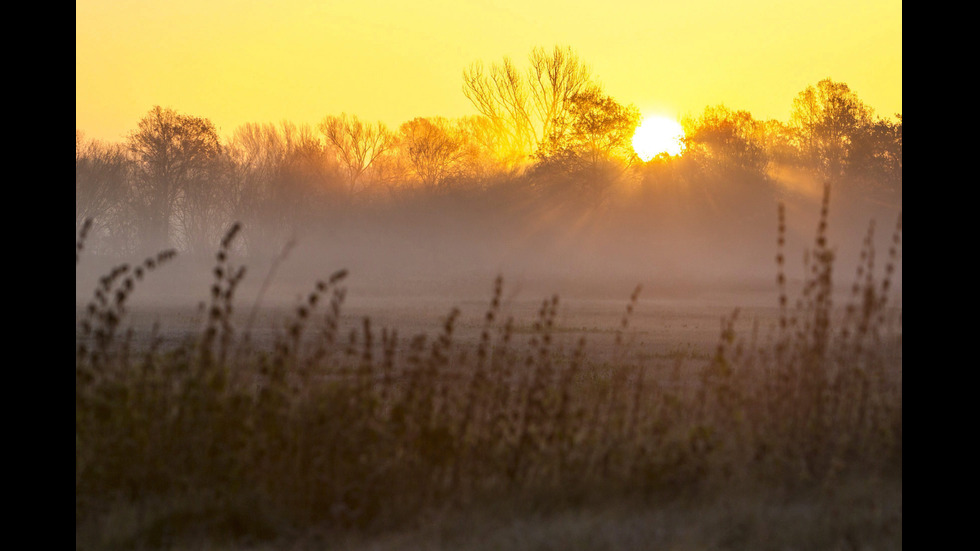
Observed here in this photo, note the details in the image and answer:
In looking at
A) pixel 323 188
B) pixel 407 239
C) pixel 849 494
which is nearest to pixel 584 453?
pixel 849 494

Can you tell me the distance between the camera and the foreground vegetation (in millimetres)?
4504

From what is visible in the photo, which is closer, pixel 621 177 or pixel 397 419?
pixel 397 419

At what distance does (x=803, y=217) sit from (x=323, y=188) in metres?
29.2

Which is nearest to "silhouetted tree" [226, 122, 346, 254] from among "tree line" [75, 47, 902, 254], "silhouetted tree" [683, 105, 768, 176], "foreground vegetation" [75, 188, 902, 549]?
"tree line" [75, 47, 902, 254]

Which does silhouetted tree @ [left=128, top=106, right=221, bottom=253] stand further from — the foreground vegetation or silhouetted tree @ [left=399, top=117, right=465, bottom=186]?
the foreground vegetation

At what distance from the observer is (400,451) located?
490 cm

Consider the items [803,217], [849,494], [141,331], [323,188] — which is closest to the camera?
[849,494]

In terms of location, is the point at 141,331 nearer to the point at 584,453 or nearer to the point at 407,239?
the point at 584,453

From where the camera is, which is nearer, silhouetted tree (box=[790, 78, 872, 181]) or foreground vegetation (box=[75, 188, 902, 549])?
Result: foreground vegetation (box=[75, 188, 902, 549])

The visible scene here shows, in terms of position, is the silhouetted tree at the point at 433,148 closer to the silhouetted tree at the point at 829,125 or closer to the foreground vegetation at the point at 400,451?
the silhouetted tree at the point at 829,125
